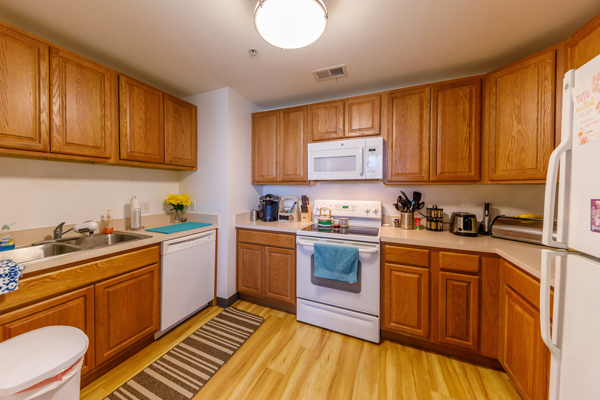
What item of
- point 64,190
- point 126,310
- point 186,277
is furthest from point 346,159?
point 64,190

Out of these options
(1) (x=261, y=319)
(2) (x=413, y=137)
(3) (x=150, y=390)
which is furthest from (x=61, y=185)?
(2) (x=413, y=137)

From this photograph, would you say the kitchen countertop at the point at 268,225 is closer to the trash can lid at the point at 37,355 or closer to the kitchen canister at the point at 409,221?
the kitchen canister at the point at 409,221

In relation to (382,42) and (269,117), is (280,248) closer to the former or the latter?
(269,117)

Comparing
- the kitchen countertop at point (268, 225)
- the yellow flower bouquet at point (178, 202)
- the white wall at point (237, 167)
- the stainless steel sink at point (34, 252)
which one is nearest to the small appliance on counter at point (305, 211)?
the kitchen countertop at point (268, 225)

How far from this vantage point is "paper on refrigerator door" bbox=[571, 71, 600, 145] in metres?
0.62

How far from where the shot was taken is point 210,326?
2076mm

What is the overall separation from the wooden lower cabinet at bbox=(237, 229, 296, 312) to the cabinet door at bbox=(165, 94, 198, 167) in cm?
102

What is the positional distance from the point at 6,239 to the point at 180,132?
151 centimetres

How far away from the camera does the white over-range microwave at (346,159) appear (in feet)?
7.08

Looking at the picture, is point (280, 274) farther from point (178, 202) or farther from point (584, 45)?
point (584, 45)

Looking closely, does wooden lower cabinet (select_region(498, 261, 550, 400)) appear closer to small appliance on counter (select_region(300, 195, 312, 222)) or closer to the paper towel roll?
small appliance on counter (select_region(300, 195, 312, 222))

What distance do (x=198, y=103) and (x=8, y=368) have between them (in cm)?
247

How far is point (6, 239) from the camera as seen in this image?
141 cm

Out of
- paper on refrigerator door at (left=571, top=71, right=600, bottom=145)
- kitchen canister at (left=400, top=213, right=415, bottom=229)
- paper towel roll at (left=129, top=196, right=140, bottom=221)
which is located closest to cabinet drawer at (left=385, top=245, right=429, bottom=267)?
kitchen canister at (left=400, top=213, right=415, bottom=229)
